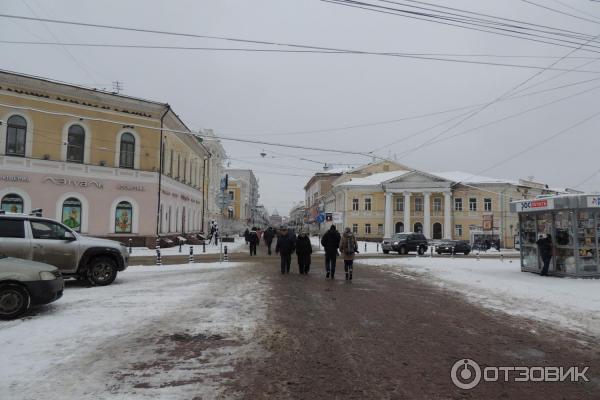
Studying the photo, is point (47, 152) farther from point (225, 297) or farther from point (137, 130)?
point (225, 297)

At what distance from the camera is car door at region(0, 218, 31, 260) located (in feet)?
35.0

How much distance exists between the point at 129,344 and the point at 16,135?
953 inches

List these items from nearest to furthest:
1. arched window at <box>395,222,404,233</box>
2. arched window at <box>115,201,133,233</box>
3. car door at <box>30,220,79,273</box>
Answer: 1. car door at <box>30,220,79,273</box>
2. arched window at <box>115,201,133,233</box>
3. arched window at <box>395,222,404,233</box>

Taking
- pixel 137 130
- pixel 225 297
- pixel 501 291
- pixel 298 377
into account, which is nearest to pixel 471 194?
pixel 137 130

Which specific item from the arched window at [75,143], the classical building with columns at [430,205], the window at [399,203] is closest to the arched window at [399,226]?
the classical building with columns at [430,205]

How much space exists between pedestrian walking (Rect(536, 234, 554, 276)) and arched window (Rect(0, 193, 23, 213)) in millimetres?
26920

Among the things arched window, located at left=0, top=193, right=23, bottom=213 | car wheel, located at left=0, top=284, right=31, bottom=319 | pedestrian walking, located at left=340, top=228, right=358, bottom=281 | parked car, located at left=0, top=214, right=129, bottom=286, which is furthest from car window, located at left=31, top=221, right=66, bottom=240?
arched window, located at left=0, top=193, right=23, bottom=213

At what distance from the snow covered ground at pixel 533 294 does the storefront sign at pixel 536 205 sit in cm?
265

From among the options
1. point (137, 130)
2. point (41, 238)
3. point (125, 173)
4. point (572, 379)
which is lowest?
point (572, 379)

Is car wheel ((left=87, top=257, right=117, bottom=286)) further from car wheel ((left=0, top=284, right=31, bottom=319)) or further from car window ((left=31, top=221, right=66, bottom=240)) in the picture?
car wheel ((left=0, top=284, right=31, bottom=319))

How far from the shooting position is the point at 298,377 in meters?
4.96

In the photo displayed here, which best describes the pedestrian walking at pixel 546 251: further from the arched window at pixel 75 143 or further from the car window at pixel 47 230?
the arched window at pixel 75 143

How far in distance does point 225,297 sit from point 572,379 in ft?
24.5

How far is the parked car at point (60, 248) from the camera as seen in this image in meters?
10.8
